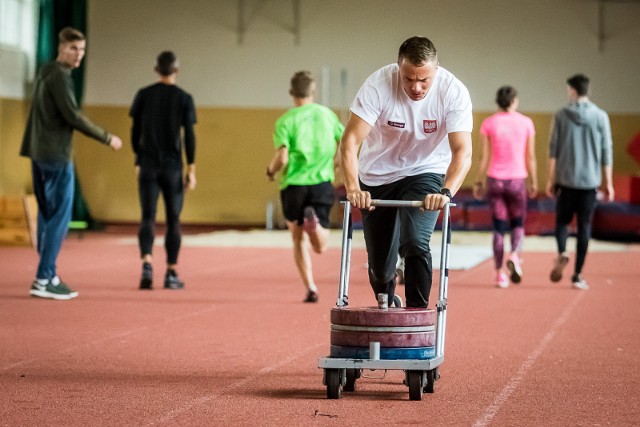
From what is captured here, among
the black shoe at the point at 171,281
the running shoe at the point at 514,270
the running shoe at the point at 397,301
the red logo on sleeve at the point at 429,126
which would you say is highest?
the red logo on sleeve at the point at 429,126

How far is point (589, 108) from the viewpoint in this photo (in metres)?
12.6

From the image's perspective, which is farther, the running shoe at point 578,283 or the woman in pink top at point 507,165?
the running shoe at point 578,283

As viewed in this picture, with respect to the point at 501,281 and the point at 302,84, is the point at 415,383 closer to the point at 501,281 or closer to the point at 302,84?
the point at 302,84

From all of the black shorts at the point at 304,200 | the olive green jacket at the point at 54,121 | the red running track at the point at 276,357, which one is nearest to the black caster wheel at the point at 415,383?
the red running track at the point at 276,357

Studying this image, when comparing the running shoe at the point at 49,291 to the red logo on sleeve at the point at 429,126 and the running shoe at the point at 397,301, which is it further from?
the red logo on sleeve at the point at 429,126

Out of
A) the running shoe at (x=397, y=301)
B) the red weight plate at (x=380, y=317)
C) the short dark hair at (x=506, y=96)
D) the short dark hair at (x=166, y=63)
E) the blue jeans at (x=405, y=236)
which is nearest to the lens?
the red weight plate at (x=380, y=317)

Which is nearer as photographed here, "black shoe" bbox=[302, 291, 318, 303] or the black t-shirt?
"black shoe" bbox=[302, 291, 318, 303]

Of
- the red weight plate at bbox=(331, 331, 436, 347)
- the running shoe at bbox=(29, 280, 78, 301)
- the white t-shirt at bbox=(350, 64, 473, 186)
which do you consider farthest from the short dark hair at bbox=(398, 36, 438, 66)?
the running shoe at bbox=(29, 280, 78, 301)

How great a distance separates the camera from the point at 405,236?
653 centimetres

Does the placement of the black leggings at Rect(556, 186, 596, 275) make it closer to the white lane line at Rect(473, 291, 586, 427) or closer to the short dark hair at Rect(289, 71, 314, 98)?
the white lane line at Rect(473, 291, 586, 427)

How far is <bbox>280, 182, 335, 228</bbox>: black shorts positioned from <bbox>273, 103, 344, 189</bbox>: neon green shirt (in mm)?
54

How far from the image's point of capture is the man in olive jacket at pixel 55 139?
35.8 feet

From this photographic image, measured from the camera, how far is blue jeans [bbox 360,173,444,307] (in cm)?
653

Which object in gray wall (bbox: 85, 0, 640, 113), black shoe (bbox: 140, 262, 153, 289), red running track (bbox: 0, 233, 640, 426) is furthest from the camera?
gray wall (bbox: 85, 0, 640, 113)
